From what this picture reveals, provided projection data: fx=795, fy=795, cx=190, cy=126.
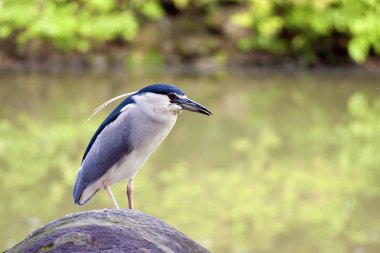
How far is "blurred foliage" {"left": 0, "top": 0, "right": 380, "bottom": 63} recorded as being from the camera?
48.3 ft

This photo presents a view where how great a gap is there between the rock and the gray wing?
0.62 meters

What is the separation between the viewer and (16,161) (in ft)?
29.7

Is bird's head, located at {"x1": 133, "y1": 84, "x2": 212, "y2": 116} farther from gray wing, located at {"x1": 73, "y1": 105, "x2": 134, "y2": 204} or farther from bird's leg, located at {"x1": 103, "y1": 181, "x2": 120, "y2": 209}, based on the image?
bird's leg, located at {"x1": 103, "y1": 181, "x2": 120, "y2": 209}

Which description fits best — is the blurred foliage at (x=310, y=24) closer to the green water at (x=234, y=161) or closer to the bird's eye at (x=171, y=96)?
the green water at (x=234, y=161)

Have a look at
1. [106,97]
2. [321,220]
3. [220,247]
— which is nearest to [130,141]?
[220,247]

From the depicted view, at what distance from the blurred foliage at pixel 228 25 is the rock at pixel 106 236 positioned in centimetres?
1198

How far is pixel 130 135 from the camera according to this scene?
340 cm

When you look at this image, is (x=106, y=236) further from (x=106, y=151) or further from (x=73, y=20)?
(x=73, y=20)

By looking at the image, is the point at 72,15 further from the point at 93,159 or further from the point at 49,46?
the point at 93,159

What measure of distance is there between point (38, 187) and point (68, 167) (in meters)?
0.69

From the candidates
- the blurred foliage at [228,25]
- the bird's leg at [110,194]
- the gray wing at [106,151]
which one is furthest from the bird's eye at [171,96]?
the blurred foliage at [228,25]

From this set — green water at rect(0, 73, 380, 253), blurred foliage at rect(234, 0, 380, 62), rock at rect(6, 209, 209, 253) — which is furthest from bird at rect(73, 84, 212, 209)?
blurred foliage at rect(234, 0, 380, 62)

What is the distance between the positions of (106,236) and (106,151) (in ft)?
3.24

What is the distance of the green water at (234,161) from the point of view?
7046mm
